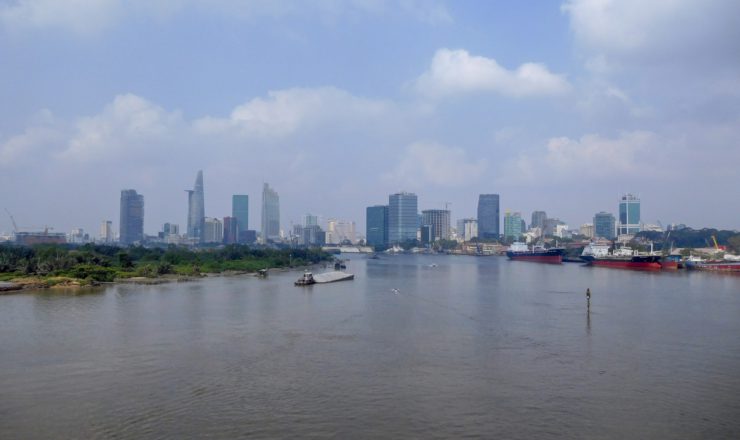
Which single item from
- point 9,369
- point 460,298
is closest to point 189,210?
point 460,298

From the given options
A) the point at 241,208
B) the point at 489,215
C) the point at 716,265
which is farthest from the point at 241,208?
the point at 716,265

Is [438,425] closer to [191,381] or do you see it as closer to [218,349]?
[191,381]

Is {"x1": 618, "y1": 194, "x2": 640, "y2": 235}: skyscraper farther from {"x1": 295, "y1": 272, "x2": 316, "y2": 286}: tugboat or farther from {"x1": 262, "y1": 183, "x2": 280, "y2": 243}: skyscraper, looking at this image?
{"x1": 295, "y1": 272, "x2": 316, "y2": 286}: tugboat

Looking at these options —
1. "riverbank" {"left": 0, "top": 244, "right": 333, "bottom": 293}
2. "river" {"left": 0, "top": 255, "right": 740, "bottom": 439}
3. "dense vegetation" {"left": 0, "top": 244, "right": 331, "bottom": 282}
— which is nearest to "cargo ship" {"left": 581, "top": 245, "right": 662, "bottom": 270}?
"river" {"left": 0, "top": 255, "right": 740, "bottom": 439}

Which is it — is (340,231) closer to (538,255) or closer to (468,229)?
(468,229)

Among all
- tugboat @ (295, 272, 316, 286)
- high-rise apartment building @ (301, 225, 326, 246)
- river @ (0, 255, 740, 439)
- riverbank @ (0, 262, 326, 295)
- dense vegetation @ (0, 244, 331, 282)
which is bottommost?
river @ (0, 255, 740, 439)

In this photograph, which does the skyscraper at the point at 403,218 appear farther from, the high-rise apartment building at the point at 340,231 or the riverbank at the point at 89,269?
the riverbank at the point at 89,269
